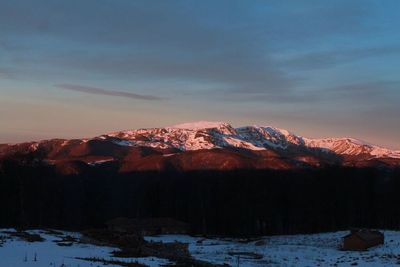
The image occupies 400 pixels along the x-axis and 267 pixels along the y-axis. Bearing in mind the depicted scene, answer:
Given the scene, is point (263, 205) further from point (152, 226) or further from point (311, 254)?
point (311, 254)

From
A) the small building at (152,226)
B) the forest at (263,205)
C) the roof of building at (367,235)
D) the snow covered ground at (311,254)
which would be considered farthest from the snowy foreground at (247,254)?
the forest at (263,205)

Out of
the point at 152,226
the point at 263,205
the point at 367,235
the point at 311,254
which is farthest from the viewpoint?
the point at 263,205

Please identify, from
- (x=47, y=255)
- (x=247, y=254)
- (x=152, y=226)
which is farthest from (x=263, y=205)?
(x=47, y=255)

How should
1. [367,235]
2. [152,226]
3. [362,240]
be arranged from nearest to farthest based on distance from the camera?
[362,240], [367,235], [152,226]

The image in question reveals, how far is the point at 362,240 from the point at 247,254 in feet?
34.2

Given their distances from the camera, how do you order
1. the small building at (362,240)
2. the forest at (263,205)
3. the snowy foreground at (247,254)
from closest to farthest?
the snowy foreground at (247,254), the small building at (362,240), the forest at (263,205)

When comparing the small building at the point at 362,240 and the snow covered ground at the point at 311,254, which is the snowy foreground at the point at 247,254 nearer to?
the snow covered ground at the point at 311,254

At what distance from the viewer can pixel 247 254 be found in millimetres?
47656

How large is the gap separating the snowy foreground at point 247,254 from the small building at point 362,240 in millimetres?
739

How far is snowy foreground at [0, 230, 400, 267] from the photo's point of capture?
25.8 m

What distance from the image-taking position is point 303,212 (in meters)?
101

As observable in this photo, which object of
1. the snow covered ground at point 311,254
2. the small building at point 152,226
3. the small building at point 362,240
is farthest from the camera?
the small building at point 152,226

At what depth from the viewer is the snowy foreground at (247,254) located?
25781mm

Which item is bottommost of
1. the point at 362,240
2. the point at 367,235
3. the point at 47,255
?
the point at 362,240
